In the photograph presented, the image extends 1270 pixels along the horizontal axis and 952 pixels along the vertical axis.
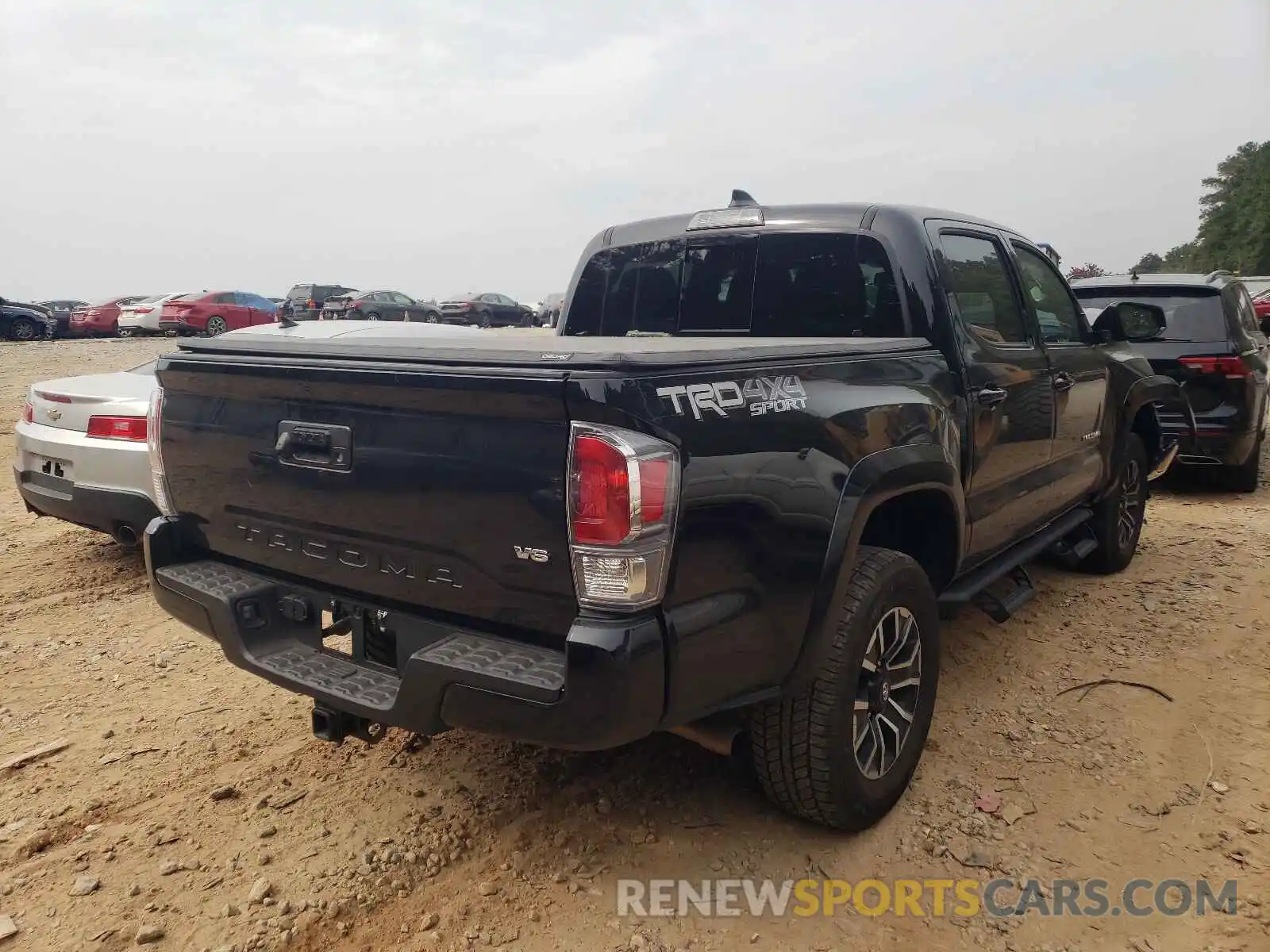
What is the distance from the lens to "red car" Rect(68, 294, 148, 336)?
2677cm

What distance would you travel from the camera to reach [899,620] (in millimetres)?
2818

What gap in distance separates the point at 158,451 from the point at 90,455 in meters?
2.63

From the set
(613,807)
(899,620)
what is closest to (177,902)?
(613,807)

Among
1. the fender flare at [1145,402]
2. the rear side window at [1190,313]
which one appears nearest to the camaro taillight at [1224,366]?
the rear side window at [1190,313]

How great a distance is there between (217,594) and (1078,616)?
408 centimetres

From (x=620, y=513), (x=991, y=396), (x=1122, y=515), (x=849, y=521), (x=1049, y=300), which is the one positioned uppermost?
(x=1049, y=300)

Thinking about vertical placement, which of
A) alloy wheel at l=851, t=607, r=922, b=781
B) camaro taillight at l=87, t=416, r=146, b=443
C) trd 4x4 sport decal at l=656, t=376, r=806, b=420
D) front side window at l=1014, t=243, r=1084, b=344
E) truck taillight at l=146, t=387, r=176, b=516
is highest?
front side window at l=1014, t=243, r=1084, b=344

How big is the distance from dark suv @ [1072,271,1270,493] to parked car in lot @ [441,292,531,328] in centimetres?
2644

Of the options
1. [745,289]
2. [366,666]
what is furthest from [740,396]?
[745,289]

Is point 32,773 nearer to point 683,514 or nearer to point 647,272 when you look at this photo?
point 683,514

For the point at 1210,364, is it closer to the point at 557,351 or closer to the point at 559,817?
the point at 559,817

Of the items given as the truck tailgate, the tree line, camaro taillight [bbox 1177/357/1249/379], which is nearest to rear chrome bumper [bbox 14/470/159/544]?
the truck tailgate

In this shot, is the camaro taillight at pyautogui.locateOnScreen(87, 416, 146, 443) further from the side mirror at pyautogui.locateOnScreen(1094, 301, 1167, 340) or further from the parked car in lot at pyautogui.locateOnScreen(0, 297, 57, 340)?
the parked car in lot at pyautogui.locateOnScreen(0, 297, 57, 340)

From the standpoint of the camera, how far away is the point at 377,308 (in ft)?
94.3
